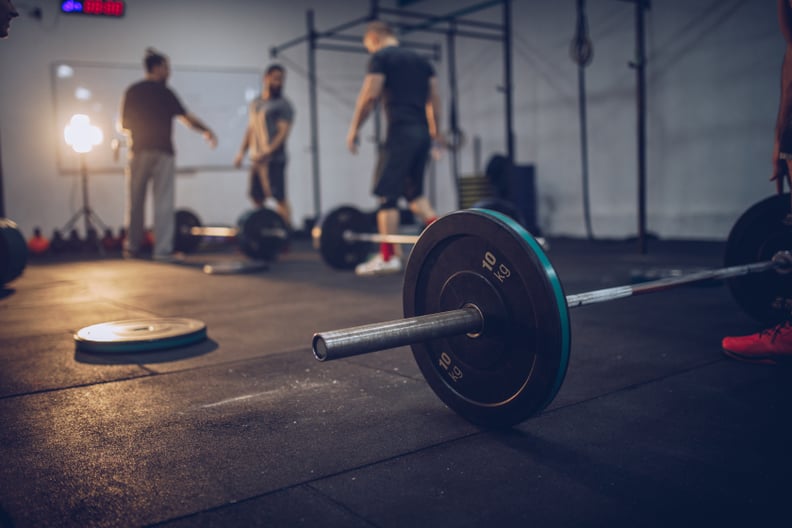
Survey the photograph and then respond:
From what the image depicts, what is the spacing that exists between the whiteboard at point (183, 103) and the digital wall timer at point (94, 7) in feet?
1.61

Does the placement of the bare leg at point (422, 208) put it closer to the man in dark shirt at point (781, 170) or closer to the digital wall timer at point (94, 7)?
the man in dark shirt at point (781, 170)

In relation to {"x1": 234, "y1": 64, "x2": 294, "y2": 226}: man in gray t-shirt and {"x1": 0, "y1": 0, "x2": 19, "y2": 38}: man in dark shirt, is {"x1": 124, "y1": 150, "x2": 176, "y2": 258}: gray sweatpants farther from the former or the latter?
{"x1": 0, "y1": 0, "x2": 19, "y2": 38}: man in dark shirt

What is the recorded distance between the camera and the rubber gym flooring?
100cm

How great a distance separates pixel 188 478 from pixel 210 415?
350 millimetres

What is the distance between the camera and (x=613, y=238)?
637 centimetres

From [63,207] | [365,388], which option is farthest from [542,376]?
[63,207]

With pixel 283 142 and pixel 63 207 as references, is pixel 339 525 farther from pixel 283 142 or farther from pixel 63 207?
pixel 63 207

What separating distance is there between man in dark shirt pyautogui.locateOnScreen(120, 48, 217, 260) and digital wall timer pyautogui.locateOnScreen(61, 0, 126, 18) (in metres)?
2.15

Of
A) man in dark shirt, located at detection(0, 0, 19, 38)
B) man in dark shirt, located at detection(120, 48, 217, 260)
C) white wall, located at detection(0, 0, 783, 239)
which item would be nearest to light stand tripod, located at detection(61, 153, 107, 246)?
white wall, located at detection(0, 0, 783, 239)

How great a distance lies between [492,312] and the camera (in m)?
1.24

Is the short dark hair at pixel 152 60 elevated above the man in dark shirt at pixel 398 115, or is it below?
above

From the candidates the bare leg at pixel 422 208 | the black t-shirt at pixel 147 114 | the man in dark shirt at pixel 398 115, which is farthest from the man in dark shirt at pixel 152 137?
the bare leg at pixel 422 208

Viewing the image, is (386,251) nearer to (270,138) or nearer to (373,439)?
(270,138)

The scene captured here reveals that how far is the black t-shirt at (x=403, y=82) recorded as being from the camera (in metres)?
3.66
